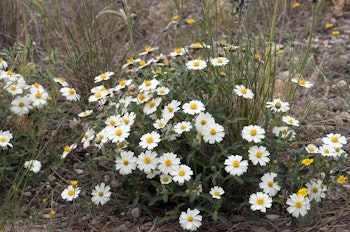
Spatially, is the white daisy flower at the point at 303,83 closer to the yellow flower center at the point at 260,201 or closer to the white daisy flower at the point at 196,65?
the white daisy flower at the point at 196,65

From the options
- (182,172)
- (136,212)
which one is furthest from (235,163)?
(136,212)

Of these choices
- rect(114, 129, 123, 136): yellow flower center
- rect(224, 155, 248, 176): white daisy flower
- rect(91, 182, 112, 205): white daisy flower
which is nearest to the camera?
rect(224, 155, 248, 176): white daisy flower

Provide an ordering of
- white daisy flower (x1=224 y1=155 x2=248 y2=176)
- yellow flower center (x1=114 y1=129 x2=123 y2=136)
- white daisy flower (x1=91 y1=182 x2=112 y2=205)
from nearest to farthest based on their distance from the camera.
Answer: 1. white daisy flower (x1=224 y1=155 x2=248 y2=176)
2. yellow flower center (x1=114 y1=129 x2=123 y2=136)
3. white daisy flower (x1=91 y1=182 x2=112 y2=205)

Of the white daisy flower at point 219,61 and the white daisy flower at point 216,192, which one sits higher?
the white daisy flower at point 219,61

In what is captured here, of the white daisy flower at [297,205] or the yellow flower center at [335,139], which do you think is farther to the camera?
the yellow flower center at [335,139]

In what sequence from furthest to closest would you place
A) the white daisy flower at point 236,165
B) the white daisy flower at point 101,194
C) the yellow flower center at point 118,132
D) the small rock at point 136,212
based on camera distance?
the small rock at point 136,212
the white daisy flower at point 101,194
the yellow flower center at point 118,132
the white daisy flower at point 236,165

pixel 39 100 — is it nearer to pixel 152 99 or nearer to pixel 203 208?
pixel 152 99

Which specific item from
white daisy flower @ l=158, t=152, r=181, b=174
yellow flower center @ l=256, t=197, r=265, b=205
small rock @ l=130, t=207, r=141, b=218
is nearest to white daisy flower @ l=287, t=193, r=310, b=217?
yellow flower center @ l=256, t=197, r=265, b=205

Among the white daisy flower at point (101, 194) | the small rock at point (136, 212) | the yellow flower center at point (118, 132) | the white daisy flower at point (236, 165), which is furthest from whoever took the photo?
the small rock at point (136, 212)

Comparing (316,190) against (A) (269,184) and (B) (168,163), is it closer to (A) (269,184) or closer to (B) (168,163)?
(A) (269,184)

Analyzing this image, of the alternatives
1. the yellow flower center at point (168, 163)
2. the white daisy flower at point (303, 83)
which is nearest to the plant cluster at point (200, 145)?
the yellow flower center at point (168, 163)

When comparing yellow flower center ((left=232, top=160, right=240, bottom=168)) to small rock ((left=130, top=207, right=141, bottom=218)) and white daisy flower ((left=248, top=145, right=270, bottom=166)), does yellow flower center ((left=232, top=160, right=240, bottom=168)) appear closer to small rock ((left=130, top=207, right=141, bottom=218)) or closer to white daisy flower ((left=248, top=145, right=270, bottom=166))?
white daisy flower ((left=248, top=145, right=270, bottom=166))

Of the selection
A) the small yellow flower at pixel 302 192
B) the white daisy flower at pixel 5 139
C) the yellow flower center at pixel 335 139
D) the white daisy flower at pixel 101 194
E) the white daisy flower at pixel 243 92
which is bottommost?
the white daisy flower at pixel 101 194
